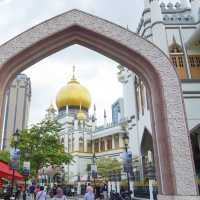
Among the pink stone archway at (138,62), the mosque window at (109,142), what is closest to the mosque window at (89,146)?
the mosque window at (109,142)

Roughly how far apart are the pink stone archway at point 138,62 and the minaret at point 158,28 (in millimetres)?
8327

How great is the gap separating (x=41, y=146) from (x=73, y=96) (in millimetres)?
27404

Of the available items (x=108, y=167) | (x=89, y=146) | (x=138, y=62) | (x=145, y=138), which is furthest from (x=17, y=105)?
(x=138, y=62)

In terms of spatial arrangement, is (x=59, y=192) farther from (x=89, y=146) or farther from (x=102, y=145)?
(x=102, y=145)

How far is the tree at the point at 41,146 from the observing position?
20688mm

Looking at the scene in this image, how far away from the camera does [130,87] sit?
22234 mm

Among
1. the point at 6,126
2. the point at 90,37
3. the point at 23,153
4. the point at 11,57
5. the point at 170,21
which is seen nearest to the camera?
the point at 11,57

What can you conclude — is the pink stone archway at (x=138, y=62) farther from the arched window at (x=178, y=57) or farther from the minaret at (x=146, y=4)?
the minaret at (x=146, y=4)

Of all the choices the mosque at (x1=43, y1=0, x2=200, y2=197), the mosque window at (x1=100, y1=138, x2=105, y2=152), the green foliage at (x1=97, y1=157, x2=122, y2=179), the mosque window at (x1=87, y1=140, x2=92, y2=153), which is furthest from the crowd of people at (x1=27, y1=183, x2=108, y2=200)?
the mosque window at (x1=100, y1=138, x2=105, y2=152)

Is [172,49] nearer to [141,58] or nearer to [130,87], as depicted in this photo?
[130,87]

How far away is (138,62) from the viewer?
9555 mm

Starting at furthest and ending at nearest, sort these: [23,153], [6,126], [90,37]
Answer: [6,126] → [23,153] → [90,37]

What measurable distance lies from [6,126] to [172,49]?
4329 centimetres

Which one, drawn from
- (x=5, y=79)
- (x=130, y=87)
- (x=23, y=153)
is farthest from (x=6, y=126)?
(x=5, y=79)
